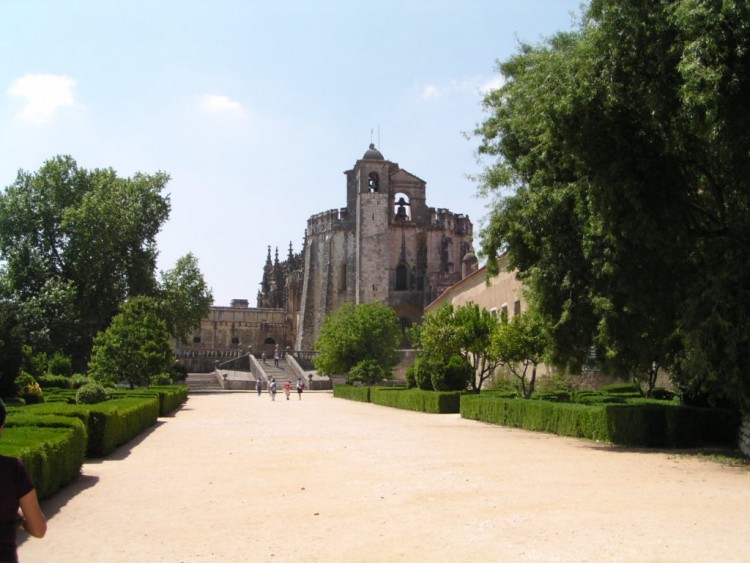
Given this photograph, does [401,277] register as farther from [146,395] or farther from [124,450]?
[124,450]

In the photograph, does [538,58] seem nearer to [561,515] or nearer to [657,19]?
[657,19]

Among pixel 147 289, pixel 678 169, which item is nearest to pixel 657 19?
pixel 678 169

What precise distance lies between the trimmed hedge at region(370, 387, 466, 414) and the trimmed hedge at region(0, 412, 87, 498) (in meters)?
18.0

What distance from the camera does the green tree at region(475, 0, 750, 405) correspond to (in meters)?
11.2

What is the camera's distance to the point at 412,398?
30734mm

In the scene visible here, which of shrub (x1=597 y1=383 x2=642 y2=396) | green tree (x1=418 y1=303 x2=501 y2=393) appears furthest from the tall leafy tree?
shrub (x1=597 y1=383 x2=642 y2=396)

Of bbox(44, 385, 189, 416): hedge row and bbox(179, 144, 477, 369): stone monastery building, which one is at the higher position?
bbox(179, 144, 477, 369): stone monastery building

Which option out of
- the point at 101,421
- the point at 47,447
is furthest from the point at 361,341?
the point at 47,447

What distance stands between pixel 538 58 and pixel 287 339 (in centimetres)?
6301

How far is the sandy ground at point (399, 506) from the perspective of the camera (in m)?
6.60

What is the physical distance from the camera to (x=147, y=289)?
149 feet

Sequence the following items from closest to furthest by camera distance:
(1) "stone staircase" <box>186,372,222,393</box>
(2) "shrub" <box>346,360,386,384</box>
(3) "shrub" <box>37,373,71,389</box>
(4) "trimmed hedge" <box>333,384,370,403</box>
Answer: (3) "shrub" <box>37,373,71,389</box>, (4) "trimmed hedge" <box>333,384,370,403</box>, (2) "shrub" <box>346,360,386,384</box>, (1) "stone staircase" <box>186,372,222,393</box>

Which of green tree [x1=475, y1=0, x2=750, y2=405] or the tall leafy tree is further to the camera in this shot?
the tall leafy tree

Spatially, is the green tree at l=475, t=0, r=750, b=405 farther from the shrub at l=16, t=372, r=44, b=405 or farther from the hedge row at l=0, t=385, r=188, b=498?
the shrub at l=16, t=372, r=44, b=405
